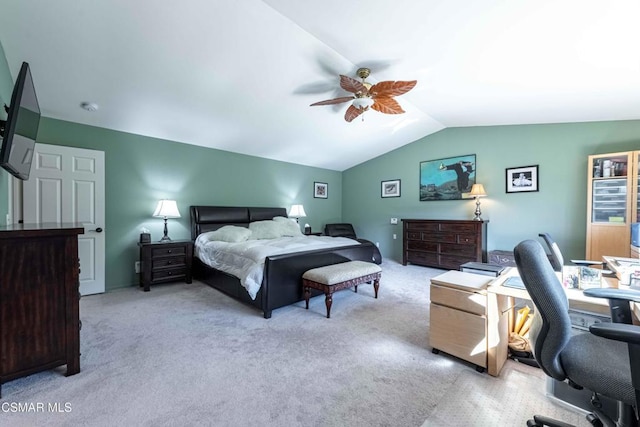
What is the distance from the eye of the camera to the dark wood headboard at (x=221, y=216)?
4.46 meters

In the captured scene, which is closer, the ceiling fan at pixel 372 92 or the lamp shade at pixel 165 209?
the ceiling fan at pixel 372 92

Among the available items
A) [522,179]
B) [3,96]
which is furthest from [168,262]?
[522,179]

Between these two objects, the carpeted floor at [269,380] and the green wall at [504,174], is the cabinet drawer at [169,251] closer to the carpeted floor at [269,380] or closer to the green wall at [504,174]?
the carpeted floor at [269,380]

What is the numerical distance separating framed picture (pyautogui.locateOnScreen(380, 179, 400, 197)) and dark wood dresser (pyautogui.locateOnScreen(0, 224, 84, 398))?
18.5 feet

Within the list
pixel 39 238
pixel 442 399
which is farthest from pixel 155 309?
pixel 442 399

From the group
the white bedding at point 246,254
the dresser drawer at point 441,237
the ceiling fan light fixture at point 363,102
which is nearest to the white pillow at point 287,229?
the white bedding at point 246,254

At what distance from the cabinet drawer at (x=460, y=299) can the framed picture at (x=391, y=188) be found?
438cm

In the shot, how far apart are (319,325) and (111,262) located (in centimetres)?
323

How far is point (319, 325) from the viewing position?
262 cm

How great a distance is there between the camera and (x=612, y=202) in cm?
350

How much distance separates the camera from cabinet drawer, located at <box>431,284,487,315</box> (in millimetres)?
1804

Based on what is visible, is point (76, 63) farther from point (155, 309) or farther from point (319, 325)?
point (319, 325)

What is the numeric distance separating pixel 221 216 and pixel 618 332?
15.7 ft

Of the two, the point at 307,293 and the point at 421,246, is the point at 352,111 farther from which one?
the point at 421,246
